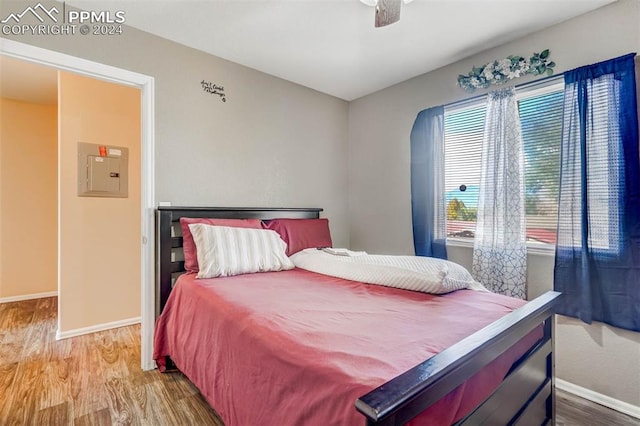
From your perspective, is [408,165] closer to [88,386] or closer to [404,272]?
[404,272]

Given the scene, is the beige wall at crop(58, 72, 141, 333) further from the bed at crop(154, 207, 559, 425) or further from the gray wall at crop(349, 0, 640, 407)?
the gray wall at crop(349, 0, 640, 407)

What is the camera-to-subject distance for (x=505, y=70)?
2.41m

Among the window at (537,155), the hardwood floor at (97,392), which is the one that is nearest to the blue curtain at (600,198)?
the window at (537,155)

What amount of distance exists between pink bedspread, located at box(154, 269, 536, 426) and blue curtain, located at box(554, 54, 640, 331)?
87 cm

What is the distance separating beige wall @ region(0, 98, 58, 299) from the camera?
156 inches

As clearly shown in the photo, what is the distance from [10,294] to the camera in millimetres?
4000

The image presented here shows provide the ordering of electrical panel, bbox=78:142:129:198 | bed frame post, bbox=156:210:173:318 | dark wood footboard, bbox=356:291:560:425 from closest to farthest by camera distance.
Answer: dark wood footboard, bbox=356:291:560:425, bed frame post, bbox=156:210:173:318, electrical panel, bbox=78:142:129:198

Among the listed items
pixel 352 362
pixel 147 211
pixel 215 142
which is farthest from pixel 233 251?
pixel 352 362

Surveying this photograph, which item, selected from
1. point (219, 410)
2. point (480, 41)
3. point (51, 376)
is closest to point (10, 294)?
point (51, 376)

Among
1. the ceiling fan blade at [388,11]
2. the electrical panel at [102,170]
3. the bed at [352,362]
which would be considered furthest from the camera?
the electrical panel at [102,170]

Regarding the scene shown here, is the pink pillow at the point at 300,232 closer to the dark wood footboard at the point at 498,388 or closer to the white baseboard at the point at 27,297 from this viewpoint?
the dark wood footboard at the point at 498,388

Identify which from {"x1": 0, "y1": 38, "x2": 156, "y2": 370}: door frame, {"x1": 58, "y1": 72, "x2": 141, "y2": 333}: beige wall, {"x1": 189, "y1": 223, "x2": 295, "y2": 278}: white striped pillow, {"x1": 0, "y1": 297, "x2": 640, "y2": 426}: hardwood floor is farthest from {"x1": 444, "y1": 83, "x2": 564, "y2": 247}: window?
{"x1": 58, "y1": 72, "x2": 141, "y2": 333}: beige wall

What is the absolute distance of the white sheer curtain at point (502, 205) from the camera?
2.34 m

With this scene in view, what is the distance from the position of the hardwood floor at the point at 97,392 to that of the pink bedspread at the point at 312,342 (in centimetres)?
24
